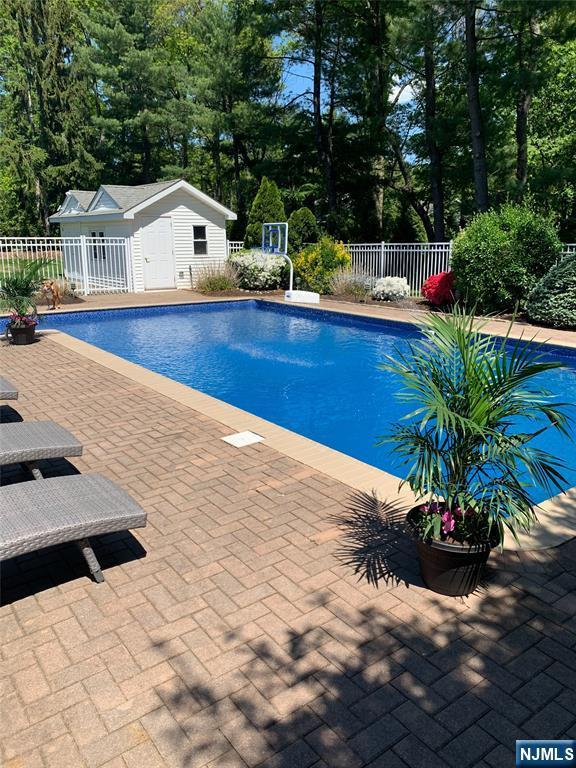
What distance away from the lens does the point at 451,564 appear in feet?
9.92

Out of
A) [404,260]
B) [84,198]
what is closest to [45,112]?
[84,198]

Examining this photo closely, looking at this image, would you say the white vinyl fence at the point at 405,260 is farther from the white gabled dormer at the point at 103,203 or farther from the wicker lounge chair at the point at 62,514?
the wicker lounge chair at the point at 62,514

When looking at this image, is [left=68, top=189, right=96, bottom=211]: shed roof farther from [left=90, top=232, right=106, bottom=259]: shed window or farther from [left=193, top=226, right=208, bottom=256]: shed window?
[left=193, top=226, right=208, bottom=256]: shed window

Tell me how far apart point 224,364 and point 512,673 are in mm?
8346

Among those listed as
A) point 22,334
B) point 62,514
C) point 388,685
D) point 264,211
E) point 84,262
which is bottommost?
point 388,685

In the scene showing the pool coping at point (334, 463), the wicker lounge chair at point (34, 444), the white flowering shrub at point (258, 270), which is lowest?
the pool coping at point (334, 463)

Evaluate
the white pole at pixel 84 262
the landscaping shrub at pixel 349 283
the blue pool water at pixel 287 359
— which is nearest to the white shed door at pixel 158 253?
the white pole at pixel 84 262

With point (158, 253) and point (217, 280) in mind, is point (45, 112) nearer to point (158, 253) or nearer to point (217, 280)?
point (158, 253)

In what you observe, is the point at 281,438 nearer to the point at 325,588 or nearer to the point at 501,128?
the point at 325,588

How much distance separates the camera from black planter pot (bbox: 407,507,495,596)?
298cm

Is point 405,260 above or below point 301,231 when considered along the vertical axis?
below

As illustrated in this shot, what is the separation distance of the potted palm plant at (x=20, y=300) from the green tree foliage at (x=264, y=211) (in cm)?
1111

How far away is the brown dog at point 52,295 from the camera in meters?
15.0

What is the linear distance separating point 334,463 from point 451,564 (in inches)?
78.4
